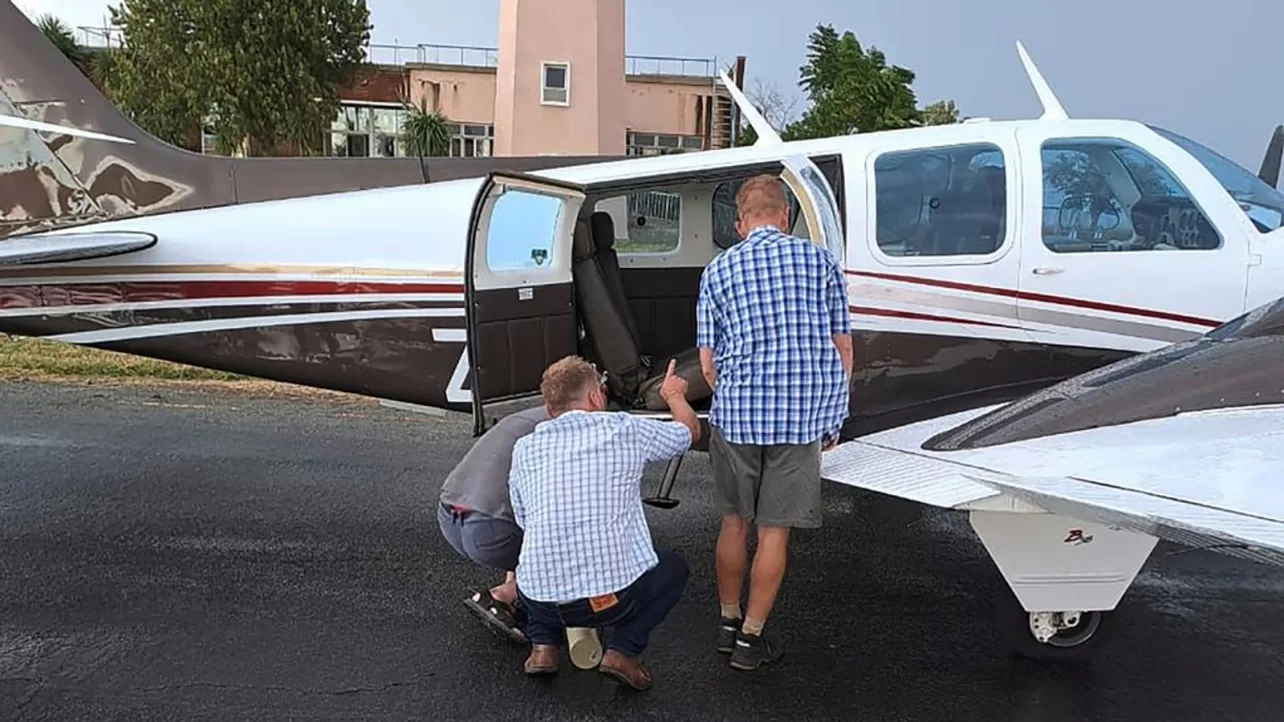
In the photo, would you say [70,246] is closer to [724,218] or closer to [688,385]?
[688,385]

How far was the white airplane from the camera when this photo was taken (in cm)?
404

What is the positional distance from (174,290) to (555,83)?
23.4 m

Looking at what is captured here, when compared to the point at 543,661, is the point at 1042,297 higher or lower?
higher

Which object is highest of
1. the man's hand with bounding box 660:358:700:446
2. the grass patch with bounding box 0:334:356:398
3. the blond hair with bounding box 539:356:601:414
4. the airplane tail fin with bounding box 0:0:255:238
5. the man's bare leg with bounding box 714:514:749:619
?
the airplane tail fin with bounding box 0:0:255:238

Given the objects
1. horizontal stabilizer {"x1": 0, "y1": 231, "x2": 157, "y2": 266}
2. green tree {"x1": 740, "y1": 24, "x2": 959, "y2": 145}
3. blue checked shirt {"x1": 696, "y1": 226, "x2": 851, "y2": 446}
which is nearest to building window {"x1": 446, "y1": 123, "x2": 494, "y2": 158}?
green tree {"x1": 740, "y1": 24, "x2": 959, "y2": 145}

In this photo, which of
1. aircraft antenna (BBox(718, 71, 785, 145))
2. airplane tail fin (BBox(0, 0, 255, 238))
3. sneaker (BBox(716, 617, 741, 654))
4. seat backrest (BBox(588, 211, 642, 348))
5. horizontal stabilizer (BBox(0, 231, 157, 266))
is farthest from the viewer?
airplane tail fin (BBox(0, 0, 255, 238))

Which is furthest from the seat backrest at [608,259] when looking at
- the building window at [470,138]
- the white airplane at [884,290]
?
the building window at [470,138]

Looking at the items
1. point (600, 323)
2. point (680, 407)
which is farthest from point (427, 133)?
point (680, 407)

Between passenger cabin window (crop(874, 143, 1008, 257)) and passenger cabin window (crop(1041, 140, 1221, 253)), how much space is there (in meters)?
0.25

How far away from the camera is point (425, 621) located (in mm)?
4406

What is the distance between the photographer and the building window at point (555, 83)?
27484mm

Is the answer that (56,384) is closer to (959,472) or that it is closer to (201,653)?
(201,653)

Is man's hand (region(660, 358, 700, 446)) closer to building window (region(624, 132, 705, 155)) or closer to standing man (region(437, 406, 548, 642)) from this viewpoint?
standing man (region(437, 406, 548, 642))

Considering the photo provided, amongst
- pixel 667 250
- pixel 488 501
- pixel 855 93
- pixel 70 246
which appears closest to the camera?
pixel 488 501
